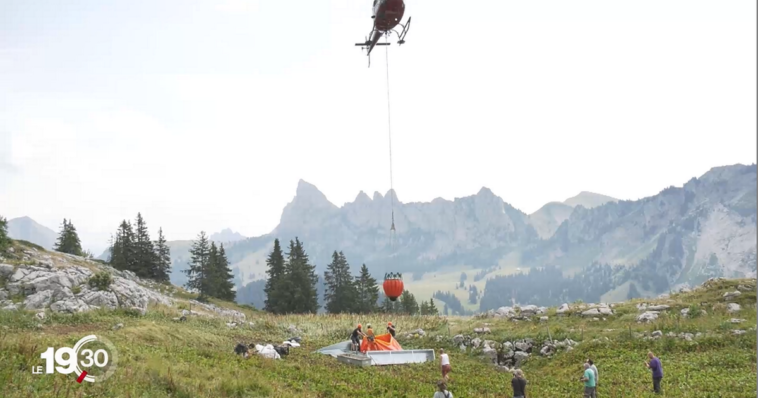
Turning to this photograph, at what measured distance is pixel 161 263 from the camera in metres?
91.2

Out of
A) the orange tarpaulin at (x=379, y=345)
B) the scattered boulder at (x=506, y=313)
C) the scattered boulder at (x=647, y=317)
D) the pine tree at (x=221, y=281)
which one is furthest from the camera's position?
the pine tree at (x=221, y=281)

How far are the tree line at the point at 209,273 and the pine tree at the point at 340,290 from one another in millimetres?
17314

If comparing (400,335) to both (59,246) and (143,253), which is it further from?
(59,246)

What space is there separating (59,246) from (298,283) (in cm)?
4502

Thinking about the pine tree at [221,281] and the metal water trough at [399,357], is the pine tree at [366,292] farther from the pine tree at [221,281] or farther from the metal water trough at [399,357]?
the metal water trough at [399,357]

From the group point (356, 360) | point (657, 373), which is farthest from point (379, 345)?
point (657, 373)

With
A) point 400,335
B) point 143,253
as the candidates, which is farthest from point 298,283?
point 400,335

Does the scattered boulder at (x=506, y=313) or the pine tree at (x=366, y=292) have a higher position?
the scattered boulder at (x=506, y=313)

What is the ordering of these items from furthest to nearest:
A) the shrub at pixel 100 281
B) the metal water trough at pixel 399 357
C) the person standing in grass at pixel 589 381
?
the shrub at pixel 100 281
the metal water trough at pixel 399 357
the person standing in grass at pixel 589 381

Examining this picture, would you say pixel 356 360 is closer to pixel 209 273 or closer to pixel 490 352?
pixel 490 352

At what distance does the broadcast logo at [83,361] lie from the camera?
570 inches

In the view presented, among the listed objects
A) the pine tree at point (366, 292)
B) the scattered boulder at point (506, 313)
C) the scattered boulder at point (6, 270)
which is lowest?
the pine tree at point (366, 292)

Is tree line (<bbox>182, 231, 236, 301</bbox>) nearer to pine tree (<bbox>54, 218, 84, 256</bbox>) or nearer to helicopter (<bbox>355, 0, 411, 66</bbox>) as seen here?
pine tree (<bbox>54, 218, 84, 256</bbox>)

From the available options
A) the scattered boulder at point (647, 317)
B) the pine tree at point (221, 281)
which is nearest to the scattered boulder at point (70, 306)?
the scattered boulder at point (647, 317)
